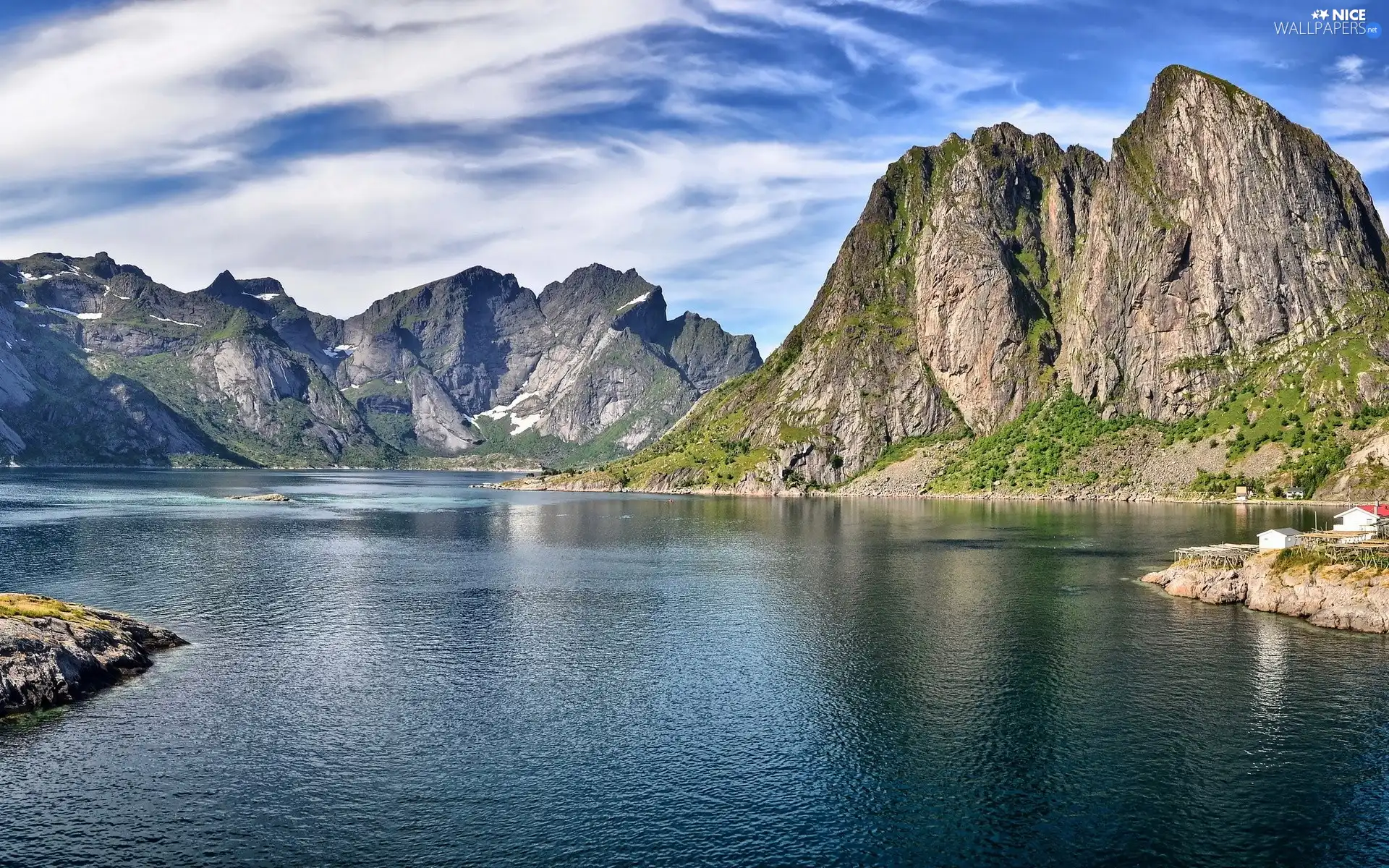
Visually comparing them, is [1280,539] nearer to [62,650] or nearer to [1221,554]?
[1221,554]

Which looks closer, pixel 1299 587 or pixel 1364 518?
pixel 1299 587

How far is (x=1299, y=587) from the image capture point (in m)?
114

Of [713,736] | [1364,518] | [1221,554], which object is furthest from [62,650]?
[1364,518]

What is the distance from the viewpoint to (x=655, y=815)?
55.2m

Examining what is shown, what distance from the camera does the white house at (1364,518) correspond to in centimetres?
14588

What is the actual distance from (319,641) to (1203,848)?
273ft

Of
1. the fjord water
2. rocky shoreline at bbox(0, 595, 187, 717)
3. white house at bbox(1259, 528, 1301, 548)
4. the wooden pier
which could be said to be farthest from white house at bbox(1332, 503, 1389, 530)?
rocky shoreline at bbox(0, 595, 187, 717)

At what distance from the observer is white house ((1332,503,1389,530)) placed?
146 meters

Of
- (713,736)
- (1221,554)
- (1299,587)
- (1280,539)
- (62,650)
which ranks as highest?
(1280,539)

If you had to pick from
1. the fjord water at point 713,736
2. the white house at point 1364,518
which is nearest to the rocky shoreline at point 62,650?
the fjord water at point 713,736

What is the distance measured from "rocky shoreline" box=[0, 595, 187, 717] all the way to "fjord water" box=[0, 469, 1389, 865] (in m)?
2.75

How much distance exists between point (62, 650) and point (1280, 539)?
148188 mm

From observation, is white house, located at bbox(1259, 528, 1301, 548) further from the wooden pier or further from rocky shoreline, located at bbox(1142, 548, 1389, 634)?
rocky shoreline, located at bbox(1142, 548, 1389, 634)

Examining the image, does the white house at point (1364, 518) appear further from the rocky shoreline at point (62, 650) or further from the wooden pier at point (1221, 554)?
the rocky shoreline at point (62, 650)
